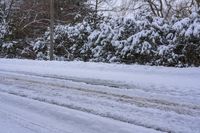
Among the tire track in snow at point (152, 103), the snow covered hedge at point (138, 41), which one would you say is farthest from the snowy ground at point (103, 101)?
the snow covered hedge at point (138, 41)

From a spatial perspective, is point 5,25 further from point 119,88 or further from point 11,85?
point 119,88

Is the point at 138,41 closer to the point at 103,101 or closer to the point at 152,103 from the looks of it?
the point at 103,101

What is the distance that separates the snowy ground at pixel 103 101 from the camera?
597cm

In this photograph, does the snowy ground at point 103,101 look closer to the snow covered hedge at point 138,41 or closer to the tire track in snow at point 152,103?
the tire track in snow at point 152,103

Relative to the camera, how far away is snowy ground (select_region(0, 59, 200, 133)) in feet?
19.6

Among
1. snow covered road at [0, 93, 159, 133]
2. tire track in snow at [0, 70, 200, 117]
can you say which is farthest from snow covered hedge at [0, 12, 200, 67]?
snow covered road at [0, 93, 159, 133]

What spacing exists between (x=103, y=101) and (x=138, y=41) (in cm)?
790

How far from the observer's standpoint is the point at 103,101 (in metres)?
7.80

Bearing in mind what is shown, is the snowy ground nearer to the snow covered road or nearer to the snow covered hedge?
the snow covered road

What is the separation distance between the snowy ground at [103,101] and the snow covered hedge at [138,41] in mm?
2515

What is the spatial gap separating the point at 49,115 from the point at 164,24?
943cm

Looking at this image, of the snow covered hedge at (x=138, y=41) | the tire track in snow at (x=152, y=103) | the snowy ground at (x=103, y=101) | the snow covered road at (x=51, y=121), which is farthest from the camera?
the snow covered hedge at (x=138, y=41)

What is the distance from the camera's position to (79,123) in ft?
20.2

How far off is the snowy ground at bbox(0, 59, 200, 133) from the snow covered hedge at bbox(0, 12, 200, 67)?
8.25 feet
